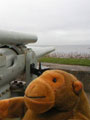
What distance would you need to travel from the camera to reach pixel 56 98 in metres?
1.22

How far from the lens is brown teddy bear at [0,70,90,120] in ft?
3.93

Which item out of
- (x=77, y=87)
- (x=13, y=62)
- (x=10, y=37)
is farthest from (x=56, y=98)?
(x=13, y=62)

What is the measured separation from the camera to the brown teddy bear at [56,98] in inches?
47.1

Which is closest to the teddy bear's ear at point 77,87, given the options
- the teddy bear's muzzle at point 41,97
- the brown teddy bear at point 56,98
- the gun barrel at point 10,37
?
the brown teddy bear at point 56,98

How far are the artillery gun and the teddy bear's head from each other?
2.97ft

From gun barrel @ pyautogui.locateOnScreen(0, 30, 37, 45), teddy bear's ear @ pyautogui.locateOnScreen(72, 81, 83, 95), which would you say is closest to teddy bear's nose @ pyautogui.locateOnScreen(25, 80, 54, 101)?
teddy bear's ear @ pyautogui.locateOnScreen(72, 81, 83, 95)

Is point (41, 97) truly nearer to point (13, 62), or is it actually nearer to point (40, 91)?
point (40, 91)

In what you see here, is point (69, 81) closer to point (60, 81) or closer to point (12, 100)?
point (60, 81)

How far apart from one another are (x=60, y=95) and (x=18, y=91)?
1.92 metres

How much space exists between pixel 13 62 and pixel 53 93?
1.35m

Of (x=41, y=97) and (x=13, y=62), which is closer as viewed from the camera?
(x=41, y=97)

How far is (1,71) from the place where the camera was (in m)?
2.12

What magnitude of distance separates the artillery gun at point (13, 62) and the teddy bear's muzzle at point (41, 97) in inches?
36.7

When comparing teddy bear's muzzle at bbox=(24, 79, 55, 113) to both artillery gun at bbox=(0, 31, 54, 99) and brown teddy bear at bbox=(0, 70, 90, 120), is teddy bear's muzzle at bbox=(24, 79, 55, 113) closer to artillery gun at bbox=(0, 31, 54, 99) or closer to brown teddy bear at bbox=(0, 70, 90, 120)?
brown teddy bear at bbox=(0, 70, 90, 120)
